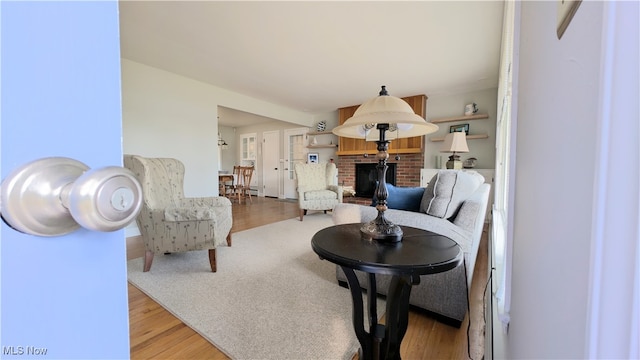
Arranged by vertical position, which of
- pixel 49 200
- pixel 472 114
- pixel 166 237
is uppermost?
pixel 472 114

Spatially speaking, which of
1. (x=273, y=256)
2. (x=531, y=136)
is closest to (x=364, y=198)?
(x=273, y=256)

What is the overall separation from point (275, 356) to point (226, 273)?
3.61 ft

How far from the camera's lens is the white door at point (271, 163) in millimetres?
7141

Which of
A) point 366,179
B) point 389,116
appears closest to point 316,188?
point 366,179

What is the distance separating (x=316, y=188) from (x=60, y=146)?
4.58 meters

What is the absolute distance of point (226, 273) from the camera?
2.20 m

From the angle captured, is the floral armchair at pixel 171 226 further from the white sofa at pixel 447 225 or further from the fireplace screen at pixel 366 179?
the fireplace screen at pixel 366 179

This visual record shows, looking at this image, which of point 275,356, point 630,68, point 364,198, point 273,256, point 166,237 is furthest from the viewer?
point 364,198

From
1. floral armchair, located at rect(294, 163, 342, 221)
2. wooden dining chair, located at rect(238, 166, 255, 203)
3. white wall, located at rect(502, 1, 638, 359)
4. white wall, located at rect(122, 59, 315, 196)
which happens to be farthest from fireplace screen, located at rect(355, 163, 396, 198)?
white wall, located at rect(502, 1, 638, 359)

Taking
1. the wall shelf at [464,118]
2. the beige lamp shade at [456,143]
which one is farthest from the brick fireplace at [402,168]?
the beige lamp shade at [456,143]

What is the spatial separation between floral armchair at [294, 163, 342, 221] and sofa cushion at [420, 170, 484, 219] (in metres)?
2.61

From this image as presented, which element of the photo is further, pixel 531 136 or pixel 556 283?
pixel 531 136

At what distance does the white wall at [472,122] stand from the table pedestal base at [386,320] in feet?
13.9

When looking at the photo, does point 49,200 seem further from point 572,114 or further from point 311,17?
point 311,17
